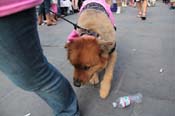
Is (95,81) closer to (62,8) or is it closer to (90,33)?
(90,33)

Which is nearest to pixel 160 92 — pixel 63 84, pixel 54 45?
pixel 63 84

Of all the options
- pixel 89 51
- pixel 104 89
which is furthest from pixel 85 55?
pixel 104 89

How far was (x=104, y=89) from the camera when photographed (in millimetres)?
2752

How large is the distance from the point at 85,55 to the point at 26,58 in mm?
775

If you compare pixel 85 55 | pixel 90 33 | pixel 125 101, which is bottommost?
pixel 125 101

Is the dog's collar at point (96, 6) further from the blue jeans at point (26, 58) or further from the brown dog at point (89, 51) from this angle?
the blue jeans at point (26, 58)

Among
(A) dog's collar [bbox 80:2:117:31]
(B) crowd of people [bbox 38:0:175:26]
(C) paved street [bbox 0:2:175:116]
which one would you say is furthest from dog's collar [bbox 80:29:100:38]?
(B) crowd of people [bbox 38:0:175:26]

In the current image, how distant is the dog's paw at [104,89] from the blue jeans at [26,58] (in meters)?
0.92

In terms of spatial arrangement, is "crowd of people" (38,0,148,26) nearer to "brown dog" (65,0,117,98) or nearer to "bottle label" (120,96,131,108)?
"brown dog" (65,0,117,98)

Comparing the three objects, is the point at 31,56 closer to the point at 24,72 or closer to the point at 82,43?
the point at 24,72

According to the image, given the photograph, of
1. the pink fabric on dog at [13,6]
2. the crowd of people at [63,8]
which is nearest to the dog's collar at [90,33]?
the pink fabric on dog at [13,6]

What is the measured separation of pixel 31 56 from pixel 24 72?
0.11 meters

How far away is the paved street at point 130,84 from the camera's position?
99.2 inches

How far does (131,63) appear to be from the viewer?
368 cm
